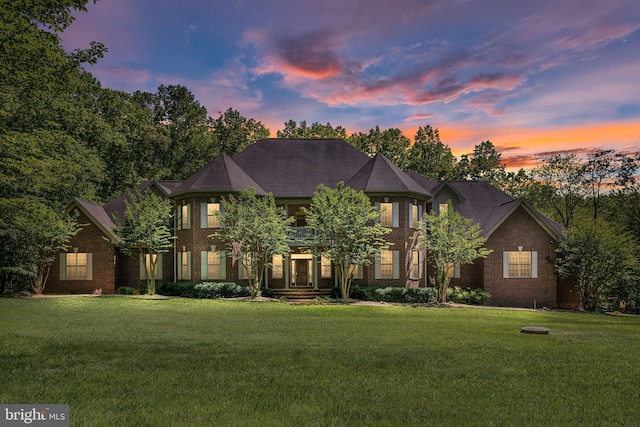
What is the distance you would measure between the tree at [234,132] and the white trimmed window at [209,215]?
17886 mm

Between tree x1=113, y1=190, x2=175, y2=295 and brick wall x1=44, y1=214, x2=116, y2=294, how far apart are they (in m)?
1.33

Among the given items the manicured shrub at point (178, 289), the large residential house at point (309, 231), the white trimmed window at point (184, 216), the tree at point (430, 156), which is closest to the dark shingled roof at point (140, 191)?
the large residential house at point (309, 231)

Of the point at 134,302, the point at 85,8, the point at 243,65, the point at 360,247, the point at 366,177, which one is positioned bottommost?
the point at 134,302

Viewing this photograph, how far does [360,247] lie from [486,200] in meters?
12.3

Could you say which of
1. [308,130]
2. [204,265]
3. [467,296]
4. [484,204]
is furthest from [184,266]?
[308,130]

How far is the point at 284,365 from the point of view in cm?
984

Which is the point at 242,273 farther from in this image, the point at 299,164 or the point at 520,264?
the point at 520,264

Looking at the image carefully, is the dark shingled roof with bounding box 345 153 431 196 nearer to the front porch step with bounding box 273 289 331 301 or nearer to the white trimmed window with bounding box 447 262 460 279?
the white trimmed window with bounding box 447 262 460 279

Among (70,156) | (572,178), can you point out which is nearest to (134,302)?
(70,156)

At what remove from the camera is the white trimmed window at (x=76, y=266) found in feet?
103

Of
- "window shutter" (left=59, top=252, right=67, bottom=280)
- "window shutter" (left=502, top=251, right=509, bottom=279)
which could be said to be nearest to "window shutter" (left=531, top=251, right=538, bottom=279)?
"window shutter" (left=502, top=251, right=509, bottom=279)

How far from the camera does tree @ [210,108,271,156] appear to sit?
161 feet

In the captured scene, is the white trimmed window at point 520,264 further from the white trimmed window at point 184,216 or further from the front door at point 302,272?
the white trimmed window at point 184,216

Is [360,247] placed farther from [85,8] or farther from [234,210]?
[85,8]
